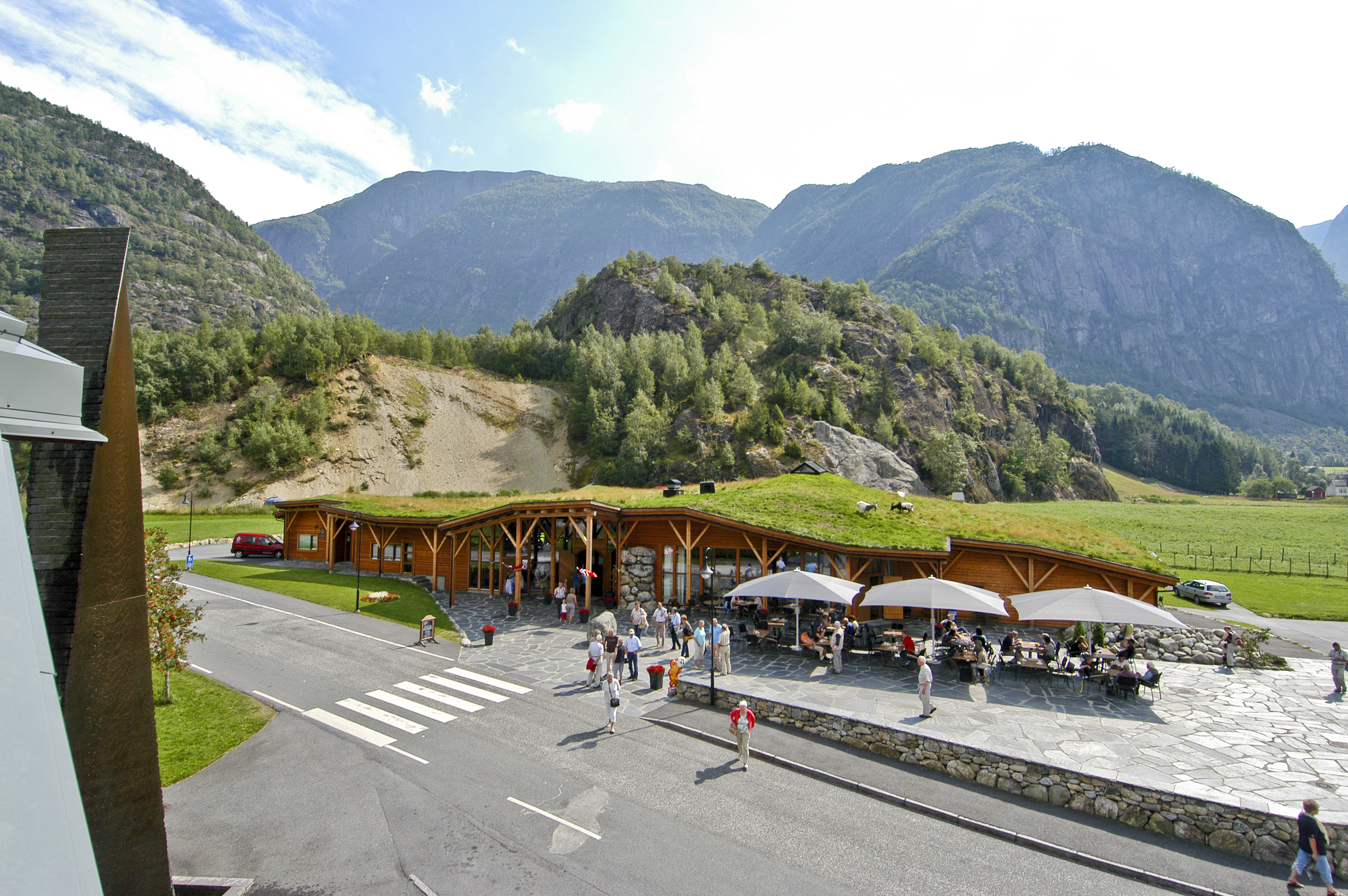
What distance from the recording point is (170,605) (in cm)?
1391

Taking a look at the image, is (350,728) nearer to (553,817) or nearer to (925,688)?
(553,817)

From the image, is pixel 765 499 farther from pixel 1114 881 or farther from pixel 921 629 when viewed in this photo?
pixel 1114 881

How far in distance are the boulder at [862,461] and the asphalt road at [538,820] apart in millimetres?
53746

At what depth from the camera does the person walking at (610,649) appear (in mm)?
17250

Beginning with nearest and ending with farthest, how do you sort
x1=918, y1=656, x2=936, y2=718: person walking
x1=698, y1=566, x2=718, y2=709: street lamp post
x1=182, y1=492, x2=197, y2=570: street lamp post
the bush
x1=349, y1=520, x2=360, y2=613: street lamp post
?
1. x1=918, y1=656, x2=936, y2=718: person walking
2. x1=698, y1=566, x2=718, y2=709: street lamp post
3. x1=349, y1=520, x2=360, y2=613: street lamp post
4. x1=182, y1=492, x2=197, y2=570: street lamp post
5. the bush

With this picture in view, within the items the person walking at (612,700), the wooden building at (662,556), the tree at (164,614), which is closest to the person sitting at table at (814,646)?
the wooden building at (662,556)

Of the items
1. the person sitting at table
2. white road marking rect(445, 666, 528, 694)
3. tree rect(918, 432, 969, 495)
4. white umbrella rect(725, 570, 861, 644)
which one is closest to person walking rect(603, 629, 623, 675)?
white road marking rect(445, 666, 528, 694)

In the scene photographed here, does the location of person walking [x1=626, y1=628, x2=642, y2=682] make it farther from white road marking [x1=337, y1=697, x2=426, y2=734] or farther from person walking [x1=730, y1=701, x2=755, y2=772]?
white road marking [x1=337, y1=697, x2=426, y2=734]

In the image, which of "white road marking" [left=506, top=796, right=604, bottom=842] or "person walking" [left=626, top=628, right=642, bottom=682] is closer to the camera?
"white road marking" [left=506, top=796, right=604, bottom=842]

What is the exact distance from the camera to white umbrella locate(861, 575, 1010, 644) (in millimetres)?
16734

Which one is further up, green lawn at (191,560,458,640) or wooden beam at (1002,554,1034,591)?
wooden beam at (1002,554,1034,591)

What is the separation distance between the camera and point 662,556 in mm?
25391

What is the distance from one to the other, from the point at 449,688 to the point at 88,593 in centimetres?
1123

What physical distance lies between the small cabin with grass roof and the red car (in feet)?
22.2
